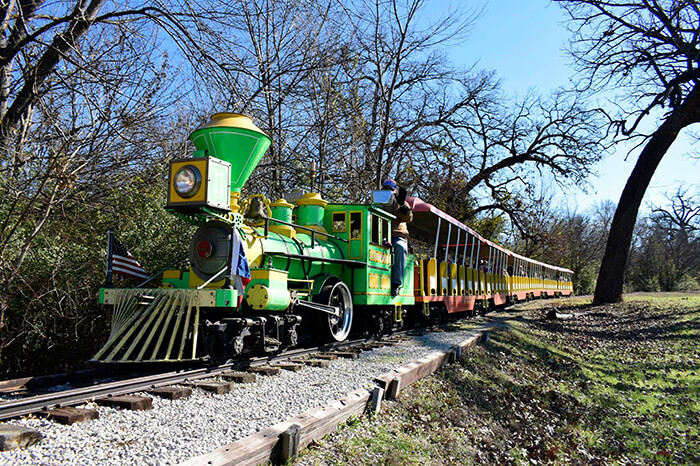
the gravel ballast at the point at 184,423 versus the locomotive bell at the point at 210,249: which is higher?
the locomotive bell at the point at 210,249

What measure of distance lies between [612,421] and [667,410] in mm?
1369

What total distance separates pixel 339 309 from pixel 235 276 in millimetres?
2939

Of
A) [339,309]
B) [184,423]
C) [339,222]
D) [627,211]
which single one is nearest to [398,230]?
[339,222]

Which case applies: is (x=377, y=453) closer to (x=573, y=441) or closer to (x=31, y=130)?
(x=573, y=441)

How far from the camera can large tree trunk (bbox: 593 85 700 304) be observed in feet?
61.0

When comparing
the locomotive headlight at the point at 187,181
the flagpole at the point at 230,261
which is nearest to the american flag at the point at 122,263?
the locomotive headlight at the point at 187,181

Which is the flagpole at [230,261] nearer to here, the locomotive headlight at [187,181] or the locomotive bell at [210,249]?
the locomotive bell at [210,249]

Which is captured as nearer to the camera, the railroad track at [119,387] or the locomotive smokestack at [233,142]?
the railroad track at [119,387]

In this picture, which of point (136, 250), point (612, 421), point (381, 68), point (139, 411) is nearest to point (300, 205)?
point (136, 250)

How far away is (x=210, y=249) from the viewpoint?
6223 mm

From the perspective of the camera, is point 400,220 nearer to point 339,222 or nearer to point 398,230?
point 398,230

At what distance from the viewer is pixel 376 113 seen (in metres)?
15.1

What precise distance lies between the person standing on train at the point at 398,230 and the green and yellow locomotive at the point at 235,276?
1017mm

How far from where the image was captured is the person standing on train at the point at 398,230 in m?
9.84
